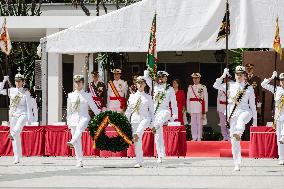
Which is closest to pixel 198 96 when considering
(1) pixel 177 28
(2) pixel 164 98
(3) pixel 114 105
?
(3) pixel 114 105

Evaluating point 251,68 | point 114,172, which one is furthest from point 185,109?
point 114,172

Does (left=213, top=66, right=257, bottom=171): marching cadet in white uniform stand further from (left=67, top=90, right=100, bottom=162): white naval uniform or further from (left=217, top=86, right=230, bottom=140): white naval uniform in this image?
(left=217, top=86, right=230, bottom=140): white naval uniform

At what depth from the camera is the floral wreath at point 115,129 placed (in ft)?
62.6

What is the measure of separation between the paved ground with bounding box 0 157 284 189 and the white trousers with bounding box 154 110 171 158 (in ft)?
1.03

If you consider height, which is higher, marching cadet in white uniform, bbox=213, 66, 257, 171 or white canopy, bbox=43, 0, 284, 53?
white canopy, bbox=43, 0, 284, 53

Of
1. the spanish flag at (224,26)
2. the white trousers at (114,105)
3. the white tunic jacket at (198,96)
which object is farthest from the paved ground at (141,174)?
the white tunic jacket at (198,96)

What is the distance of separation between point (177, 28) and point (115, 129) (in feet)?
12.2

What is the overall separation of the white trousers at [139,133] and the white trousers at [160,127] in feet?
4.51

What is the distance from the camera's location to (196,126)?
25.9m

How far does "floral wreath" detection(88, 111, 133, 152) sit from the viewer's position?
19.1 meters

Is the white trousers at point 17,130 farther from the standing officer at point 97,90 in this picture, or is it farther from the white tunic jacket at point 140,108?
the standing officer at point 97,90

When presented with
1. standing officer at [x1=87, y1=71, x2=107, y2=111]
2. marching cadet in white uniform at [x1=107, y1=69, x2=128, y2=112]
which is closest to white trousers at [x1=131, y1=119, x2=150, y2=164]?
standing officer at [x1=87, y1=71, x2=107, y2=111]

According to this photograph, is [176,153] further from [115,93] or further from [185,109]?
[185,109]

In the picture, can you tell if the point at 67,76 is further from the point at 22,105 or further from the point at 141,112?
the point at 141,112
